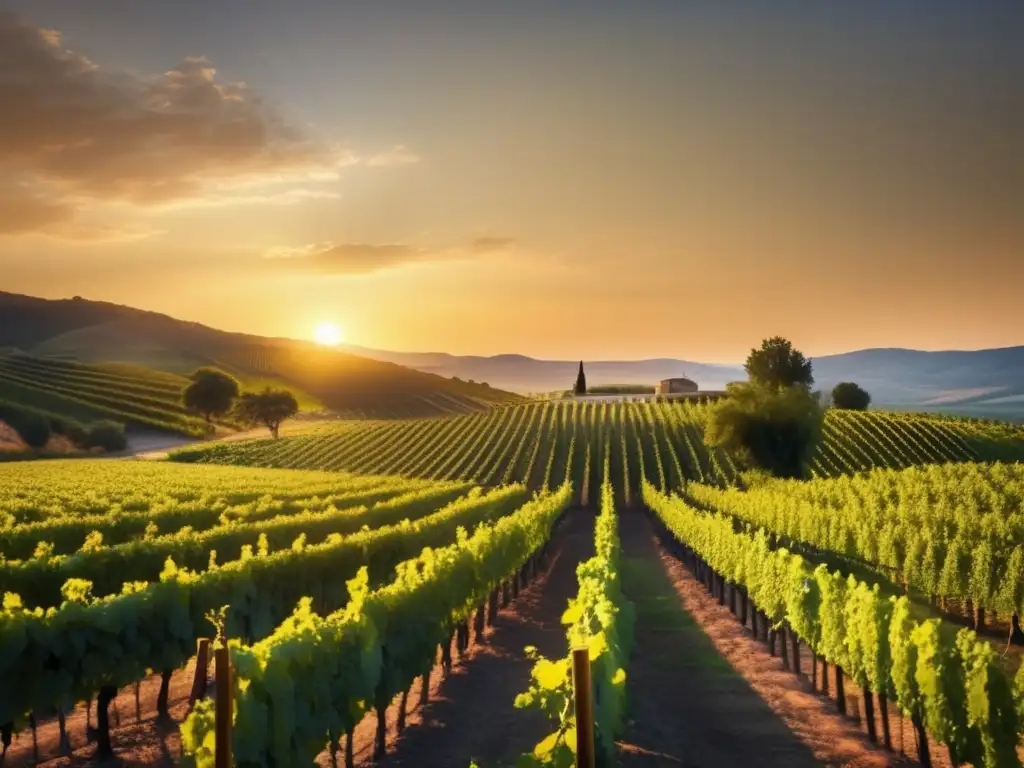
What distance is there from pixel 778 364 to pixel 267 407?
66396 mm

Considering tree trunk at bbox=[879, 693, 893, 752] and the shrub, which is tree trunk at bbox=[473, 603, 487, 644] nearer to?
tree trunk at bbox=[879, 693, 893, 752]

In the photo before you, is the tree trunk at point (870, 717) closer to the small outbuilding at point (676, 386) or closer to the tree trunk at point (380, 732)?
the tree trunk at point (380, 732)

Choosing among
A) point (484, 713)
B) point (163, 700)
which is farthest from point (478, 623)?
point (163, 700)

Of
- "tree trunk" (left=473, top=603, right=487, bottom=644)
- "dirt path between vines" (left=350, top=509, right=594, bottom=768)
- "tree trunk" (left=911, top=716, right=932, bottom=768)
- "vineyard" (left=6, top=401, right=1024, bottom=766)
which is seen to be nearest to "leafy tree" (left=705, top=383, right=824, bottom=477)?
"vineyard" (left=6, top=401, right=1024, bottom=766)

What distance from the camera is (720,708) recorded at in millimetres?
17484

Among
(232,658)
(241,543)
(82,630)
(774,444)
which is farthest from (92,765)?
(774,444)

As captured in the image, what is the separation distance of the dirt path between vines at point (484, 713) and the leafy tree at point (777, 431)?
5256 centimetres

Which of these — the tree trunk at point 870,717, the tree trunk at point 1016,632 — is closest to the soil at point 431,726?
the tree trunk at point 870,717

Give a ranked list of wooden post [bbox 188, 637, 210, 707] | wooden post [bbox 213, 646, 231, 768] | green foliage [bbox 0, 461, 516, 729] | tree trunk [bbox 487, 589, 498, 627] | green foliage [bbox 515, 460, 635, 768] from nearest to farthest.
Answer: wooden post [bbox 213, 646, 231, 768], green foliage [bbox 515, 460, 635, 768], green foliage [bbox 0, 461, 516, 729], wooden post [bbox 188, 637, 210, 707], tree trunk [bbox 487, 589, 498, 627]

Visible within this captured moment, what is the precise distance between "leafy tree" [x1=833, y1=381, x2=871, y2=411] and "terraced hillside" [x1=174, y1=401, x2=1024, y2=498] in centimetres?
2918

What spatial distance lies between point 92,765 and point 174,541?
939 centimetres

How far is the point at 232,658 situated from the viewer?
1047 cm

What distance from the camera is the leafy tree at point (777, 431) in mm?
76562

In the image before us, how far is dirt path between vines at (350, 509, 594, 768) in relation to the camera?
576 inches
